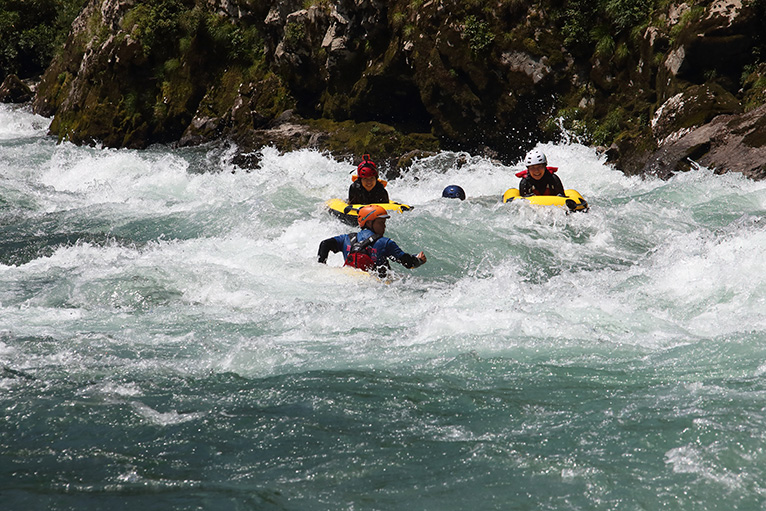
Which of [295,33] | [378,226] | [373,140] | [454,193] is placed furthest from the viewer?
[295,33]

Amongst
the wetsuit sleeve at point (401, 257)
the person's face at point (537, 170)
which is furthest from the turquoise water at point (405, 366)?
the person's face at point (537, 170)

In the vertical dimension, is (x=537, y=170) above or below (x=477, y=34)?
below

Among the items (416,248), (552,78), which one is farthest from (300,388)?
(552,78)

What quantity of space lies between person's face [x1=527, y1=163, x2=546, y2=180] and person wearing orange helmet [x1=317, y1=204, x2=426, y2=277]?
3491 mm

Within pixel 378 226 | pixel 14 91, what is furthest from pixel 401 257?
pixel 14 91

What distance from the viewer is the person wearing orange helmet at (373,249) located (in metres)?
6.84

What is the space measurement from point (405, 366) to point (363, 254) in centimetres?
264

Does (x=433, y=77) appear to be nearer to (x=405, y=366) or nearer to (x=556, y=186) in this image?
(x=556, y=186)

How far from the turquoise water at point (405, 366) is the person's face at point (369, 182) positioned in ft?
3.07

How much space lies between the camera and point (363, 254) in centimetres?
693

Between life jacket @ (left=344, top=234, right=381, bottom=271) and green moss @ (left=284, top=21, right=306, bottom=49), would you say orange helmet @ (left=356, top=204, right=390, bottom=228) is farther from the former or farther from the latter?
green moss @ (left=284, top=21, right=306, bottom=49)

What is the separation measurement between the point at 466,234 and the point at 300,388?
5.07 metres

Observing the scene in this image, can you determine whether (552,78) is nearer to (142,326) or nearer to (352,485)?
(142,326)

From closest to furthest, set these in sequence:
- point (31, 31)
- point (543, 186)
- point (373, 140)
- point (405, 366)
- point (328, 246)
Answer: point (405, 366)
point (328, 246)
point (543, 186)
point (373, 140)
point (31, 31)
